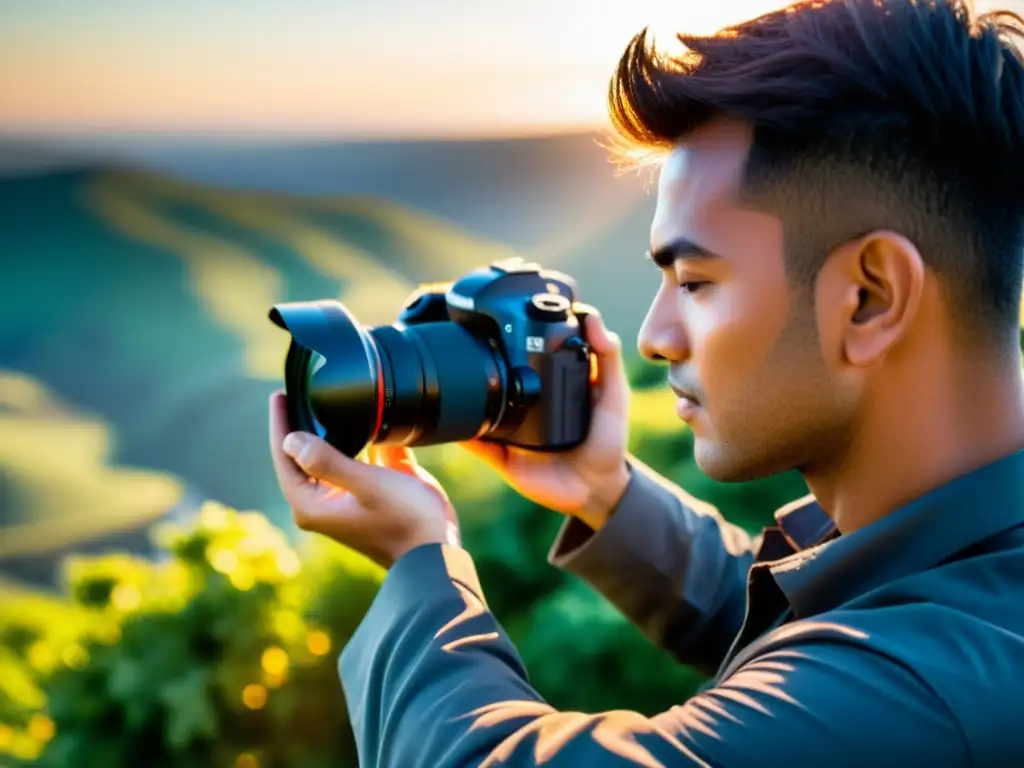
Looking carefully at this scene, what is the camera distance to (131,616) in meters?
1.77

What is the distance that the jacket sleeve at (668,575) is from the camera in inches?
46.5

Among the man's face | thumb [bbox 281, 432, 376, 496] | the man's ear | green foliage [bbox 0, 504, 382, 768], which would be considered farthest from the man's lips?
green foliage [bbox 0, 504, 382, 768]

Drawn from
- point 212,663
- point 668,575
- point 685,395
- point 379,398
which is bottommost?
point 212,663

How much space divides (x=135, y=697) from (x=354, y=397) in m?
0.87

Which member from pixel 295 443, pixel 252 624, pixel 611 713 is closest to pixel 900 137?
pixel 611 713

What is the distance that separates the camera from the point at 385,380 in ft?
3.57

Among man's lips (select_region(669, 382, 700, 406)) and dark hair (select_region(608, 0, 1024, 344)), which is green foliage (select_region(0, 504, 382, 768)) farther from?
dark hair (select_region(608, 0, 1024, 344))

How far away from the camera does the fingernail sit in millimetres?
998

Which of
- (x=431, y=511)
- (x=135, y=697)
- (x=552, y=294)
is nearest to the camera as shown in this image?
(x=431, y=511)

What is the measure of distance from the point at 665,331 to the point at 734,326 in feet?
0.23

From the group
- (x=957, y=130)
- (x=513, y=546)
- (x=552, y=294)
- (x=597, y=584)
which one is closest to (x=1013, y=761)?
(x=957, y=130)

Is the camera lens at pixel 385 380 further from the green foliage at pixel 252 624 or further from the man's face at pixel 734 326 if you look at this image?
the green foliage at pixel 252 624

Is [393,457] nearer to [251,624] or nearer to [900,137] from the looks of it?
[900,137]

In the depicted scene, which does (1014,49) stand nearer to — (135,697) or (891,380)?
(891,380)
